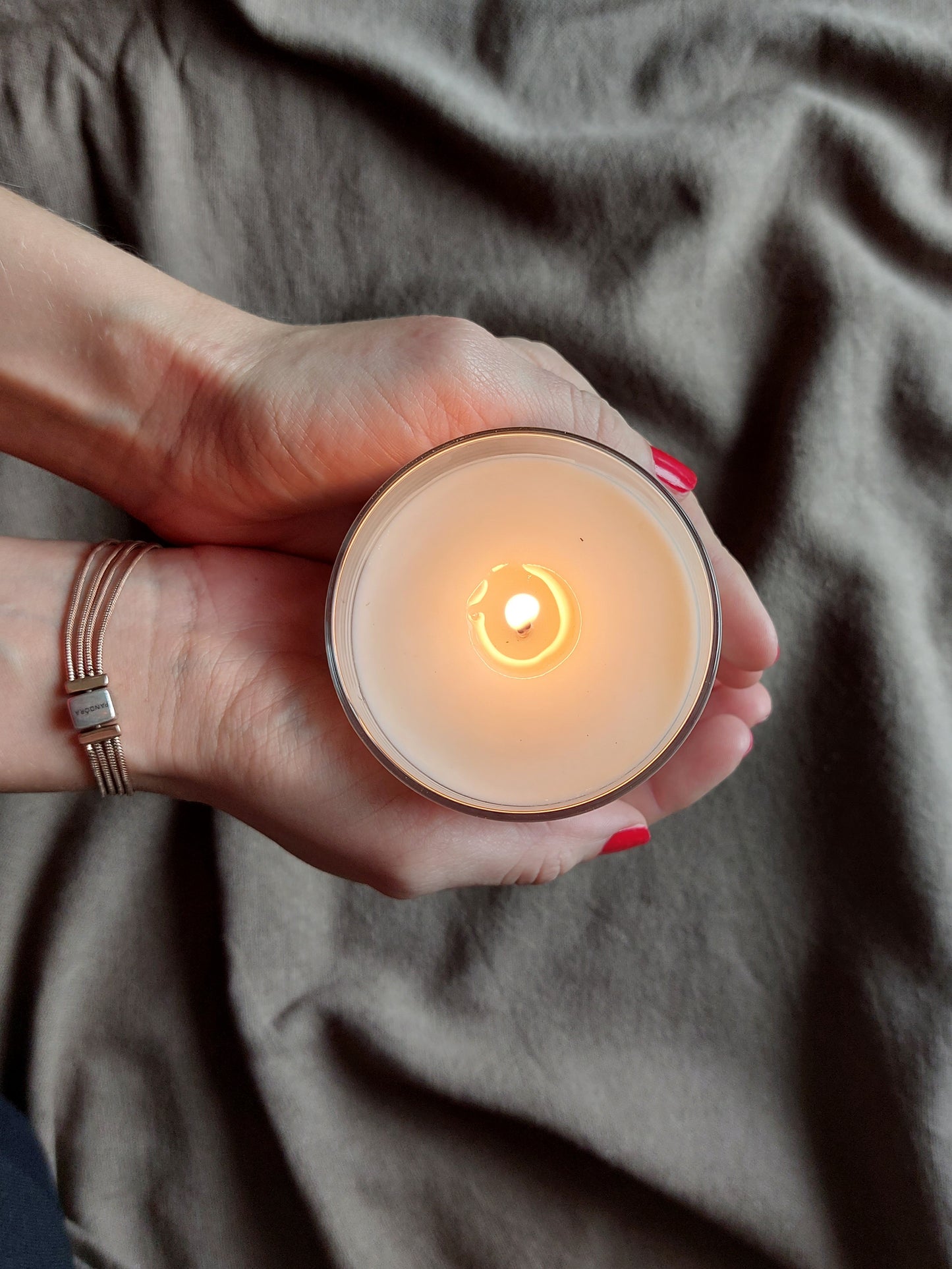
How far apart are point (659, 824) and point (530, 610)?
405 millimetres

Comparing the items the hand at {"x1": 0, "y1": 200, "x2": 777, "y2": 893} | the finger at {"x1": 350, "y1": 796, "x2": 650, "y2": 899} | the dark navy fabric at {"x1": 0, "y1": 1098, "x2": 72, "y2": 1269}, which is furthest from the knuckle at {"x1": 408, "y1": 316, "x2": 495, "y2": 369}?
the dark navy fabric at {"x1": 0, "y1": 1098, "x2": 72, "y2": 1269}

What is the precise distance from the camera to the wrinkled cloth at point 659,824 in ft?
3.00

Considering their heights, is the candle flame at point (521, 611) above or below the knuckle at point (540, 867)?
above

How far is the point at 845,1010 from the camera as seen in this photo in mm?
923

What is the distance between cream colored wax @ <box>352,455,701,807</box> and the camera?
2.16 feet

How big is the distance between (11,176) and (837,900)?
1.17 meters

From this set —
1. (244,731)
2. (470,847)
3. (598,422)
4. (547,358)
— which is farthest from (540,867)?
(547,358)

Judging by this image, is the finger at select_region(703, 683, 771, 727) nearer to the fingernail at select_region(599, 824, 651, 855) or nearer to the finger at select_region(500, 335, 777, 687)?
the finger at select_region(500, 335, 777, 687)

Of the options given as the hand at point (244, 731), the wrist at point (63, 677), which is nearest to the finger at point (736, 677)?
the hand at point (244, 731)

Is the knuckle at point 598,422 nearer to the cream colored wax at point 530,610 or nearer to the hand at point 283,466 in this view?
the hand at point 283,466

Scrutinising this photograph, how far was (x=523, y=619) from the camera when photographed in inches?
27.2

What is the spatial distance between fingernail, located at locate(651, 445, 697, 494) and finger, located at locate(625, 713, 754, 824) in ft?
0.78

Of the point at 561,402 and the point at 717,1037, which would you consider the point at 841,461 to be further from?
the point at 717,1037

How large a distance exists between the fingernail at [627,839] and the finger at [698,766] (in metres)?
0.04
